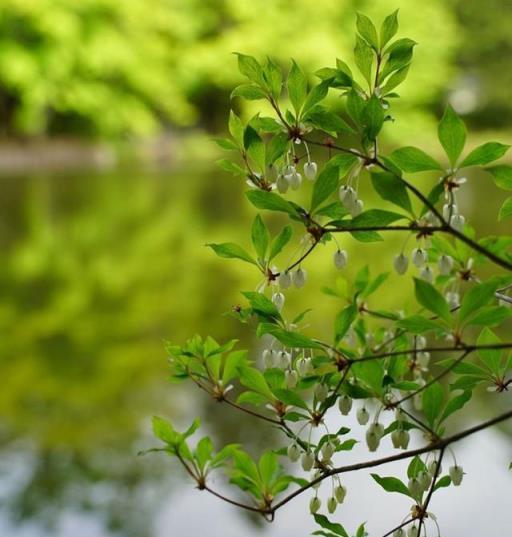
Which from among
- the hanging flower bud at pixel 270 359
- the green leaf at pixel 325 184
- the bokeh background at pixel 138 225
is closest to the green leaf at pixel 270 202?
the green leaf at pixel 325 184

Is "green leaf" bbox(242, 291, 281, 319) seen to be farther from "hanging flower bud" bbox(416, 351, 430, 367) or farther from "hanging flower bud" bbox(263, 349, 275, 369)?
"hanging flower bud" bbox(416, 351, 430, 367)

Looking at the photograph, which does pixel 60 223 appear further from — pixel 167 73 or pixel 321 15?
pixel 321 15

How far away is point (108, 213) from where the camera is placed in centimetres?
718

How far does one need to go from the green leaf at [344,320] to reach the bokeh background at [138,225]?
255 millimetres

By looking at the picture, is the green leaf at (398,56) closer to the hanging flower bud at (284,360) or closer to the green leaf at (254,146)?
the green leaf at (254,146)

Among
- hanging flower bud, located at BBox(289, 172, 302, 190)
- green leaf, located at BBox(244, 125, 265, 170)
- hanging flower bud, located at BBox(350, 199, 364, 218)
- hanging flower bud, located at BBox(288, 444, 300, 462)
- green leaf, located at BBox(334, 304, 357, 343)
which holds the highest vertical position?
green leaf, located at BBox(244, 125, 265, 170)

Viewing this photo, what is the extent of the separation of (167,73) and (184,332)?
11.3 meters

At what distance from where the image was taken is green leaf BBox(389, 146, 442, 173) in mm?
525

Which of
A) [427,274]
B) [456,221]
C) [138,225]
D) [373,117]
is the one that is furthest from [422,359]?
[138,225]

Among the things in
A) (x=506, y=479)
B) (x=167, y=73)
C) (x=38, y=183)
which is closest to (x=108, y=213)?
(x=38, y=183)

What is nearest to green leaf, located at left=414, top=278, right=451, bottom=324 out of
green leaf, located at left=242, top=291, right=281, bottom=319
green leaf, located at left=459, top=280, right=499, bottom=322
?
green leaf, located at left=459, top=280, right=499, bottom=322

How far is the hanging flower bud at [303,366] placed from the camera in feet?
2.04

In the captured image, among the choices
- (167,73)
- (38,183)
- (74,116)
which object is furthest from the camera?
(167,73)

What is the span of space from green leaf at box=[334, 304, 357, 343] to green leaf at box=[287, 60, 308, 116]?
13cm
